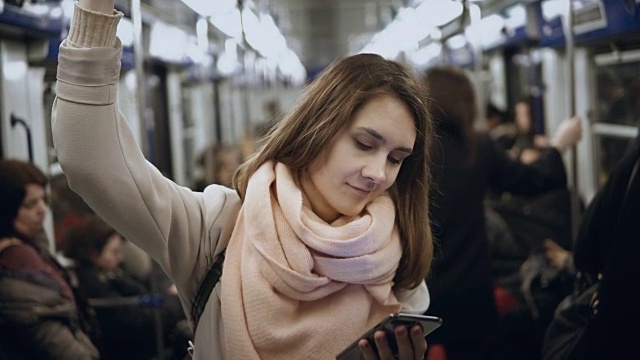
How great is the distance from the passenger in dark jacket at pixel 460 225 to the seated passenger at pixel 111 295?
131cm

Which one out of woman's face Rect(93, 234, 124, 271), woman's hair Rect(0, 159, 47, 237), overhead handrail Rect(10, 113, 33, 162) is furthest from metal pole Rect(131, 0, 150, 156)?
woman's face Rect(93, 234, 124, 271)

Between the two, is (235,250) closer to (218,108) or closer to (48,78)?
(48,78)

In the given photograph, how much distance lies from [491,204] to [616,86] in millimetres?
1032

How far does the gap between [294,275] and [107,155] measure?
0.41m

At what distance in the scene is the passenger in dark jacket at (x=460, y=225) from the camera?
2865 mm

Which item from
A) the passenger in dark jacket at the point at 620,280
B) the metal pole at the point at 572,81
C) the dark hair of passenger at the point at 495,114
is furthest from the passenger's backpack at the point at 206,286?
the dark hair of passenger at the point at 495,114

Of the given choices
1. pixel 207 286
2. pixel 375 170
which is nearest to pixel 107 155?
pixel 207 286

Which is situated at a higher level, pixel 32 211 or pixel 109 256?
pixel 32 211

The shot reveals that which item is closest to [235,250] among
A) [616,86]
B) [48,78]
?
[48,78]

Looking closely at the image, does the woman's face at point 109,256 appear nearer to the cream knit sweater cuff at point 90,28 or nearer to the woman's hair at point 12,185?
the woman's hair at point 12,185

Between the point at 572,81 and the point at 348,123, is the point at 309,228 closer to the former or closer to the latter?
the point at 348,123

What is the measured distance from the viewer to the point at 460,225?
2910 mm

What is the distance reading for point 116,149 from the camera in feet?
4.14

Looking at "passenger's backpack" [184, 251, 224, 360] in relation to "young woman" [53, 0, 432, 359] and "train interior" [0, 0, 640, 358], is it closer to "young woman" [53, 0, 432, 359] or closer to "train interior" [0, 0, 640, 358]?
"young woman" [53, 0, 432, 359]
